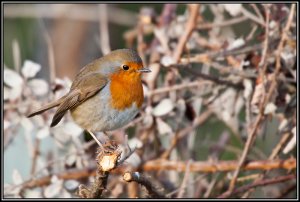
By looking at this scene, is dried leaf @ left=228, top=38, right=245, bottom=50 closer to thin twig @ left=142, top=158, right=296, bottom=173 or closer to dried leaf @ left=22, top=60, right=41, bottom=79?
thin twig @ left=142, top=158, right=296, bottom=173

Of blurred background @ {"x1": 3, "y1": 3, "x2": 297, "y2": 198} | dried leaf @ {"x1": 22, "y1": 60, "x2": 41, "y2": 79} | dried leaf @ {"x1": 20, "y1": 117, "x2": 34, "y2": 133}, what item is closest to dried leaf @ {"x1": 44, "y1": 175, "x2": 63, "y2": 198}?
blurred background @ {"x1": 3, "y1": 3, "x2": 297, "y2": 198}

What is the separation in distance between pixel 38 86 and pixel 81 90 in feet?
1.72

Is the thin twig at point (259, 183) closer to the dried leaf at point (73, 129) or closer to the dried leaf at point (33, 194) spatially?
the dried leaf at point (73, 129)

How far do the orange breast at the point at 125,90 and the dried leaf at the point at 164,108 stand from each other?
0.37 m

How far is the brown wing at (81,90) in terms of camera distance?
304cm

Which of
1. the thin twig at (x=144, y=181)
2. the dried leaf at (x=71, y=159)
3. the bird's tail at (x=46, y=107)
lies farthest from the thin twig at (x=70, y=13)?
the thin twig at (x=144, y=181)

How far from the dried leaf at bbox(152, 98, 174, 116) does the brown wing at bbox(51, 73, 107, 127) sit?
0.48 m

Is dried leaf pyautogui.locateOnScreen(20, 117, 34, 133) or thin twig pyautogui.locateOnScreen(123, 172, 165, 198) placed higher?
dried leaf pyautogui.locateOnScreen(20, 117, 34, 133)

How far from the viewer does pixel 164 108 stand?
345cm

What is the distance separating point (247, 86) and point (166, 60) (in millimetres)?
407

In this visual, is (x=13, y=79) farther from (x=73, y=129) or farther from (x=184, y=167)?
(x=184, y=167)

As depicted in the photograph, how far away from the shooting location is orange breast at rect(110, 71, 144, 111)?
119 inches

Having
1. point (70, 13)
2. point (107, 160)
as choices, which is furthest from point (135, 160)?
point (70, 13)

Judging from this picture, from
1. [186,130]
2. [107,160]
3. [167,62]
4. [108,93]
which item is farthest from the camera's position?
[186,130]
